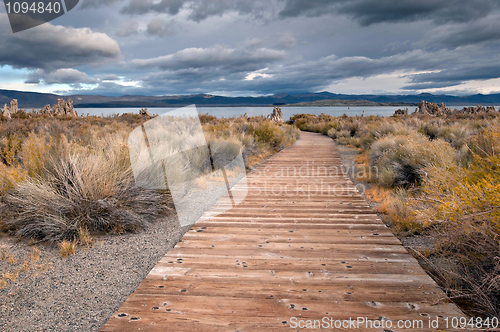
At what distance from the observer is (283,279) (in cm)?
262

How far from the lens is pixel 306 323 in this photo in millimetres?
2057

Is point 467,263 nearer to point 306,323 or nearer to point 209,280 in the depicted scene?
point 306,323

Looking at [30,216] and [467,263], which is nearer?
[467,263]

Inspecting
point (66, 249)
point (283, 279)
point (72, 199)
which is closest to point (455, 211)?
point (283, 279)

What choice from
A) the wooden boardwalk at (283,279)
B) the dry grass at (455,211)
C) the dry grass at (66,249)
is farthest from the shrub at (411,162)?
the dry grass at (66,249)

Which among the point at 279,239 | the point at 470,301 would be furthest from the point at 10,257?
the point at 470,301

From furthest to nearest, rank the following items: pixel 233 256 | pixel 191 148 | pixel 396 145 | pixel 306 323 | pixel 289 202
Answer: pixel 396 145 < pixel 191 148 < pixel 289 202 < pixel 233 256 < pixel 306 323

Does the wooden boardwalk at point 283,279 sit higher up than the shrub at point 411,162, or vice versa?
the shrub at point 411,162

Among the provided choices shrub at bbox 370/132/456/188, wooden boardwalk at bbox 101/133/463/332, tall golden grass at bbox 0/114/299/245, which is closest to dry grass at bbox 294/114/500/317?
shrub at bbox 370/132/456/188

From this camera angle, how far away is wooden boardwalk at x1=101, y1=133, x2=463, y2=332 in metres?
2.11

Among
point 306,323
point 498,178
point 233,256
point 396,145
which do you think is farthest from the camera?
point 396,145

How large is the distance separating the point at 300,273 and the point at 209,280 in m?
0.85

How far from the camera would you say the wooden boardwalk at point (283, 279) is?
211 cm

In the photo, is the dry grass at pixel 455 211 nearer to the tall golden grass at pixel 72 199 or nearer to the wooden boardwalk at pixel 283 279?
the wooden boardwalk at pixel 283 279
